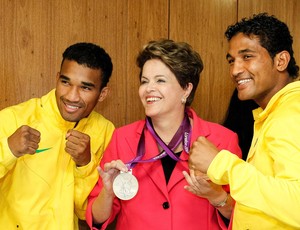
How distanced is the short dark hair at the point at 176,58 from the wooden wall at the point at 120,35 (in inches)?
26.2

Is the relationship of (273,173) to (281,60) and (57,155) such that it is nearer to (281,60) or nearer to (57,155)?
(281,60)

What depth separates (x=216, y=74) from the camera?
9.35ft

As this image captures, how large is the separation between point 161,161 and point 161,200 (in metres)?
0.18

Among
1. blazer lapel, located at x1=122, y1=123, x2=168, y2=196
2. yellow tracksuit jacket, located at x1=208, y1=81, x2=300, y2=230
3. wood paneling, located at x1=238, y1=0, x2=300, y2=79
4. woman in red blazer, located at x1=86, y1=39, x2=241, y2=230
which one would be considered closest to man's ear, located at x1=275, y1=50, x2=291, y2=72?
yellow tracksuit jacket, located at x1=208, y1=81, x2=300, y2=230

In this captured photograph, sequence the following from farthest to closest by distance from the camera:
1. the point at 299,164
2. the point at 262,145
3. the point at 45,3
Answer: the point at 45,3 → the point at 262,145 → the point at 299,164

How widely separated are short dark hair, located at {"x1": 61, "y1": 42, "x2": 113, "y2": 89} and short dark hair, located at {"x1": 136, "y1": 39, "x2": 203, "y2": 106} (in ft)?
0.66

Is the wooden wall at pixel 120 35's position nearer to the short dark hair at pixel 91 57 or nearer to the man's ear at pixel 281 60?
the short dark hair at pixel 91 57

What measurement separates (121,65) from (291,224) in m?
1.65

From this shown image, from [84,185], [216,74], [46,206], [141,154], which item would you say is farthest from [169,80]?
[216,74]

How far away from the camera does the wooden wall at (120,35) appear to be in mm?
2426

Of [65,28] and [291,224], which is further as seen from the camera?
[65,28]

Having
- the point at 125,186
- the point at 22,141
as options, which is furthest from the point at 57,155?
the point at 125,186

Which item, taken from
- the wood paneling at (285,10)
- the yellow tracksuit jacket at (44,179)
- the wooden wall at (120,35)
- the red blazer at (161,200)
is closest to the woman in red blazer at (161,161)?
the red blazer at (161,200)

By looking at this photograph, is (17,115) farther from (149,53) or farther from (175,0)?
(175,0)
